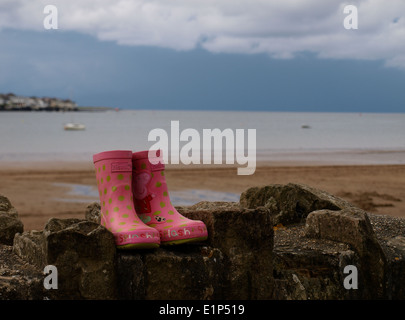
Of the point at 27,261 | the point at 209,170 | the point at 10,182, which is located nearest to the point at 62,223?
the point at 27,261

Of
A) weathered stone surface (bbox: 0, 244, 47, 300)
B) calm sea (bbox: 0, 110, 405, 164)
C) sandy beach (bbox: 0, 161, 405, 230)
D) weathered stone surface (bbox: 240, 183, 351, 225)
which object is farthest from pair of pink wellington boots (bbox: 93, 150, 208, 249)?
calm sea (bbox: 0, 110, 405, 164)

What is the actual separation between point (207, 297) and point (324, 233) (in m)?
1.43

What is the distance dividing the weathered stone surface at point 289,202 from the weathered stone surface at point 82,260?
6.57 ft

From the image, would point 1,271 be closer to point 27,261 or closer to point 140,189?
point 27,261

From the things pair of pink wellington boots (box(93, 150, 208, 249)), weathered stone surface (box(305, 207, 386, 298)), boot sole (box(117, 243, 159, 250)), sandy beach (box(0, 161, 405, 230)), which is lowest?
sandy beach (box(0, 161, 405, 230))

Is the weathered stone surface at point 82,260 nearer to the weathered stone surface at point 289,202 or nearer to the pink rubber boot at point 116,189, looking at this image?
the pink rubber boot at point 116,189

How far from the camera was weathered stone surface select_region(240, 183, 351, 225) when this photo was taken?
4703mm

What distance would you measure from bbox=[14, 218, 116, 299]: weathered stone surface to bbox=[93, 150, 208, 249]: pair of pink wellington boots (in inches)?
4.9

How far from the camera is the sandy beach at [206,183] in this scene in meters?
11.3

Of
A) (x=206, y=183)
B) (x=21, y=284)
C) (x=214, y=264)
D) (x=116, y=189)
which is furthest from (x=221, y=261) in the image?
(x=206, y=183)

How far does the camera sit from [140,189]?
3.38 metres

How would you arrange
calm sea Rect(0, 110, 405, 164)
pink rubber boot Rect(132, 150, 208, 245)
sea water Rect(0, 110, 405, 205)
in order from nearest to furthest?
pink rubber boot Rect(132, 150, 208, 245), sea water Rect(0, 110, 405, 205), calm sea Rect(0, 110, 405, 164)

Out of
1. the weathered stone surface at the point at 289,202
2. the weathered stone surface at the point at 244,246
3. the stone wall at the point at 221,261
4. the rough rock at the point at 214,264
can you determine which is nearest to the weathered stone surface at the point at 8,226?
the stone wall at the point at 221,261

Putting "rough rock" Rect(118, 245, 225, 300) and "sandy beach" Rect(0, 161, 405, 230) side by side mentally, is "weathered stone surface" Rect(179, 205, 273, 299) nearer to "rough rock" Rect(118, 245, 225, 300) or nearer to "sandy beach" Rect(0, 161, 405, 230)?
"rough rock" Rect(118, 245, 225, 300)
